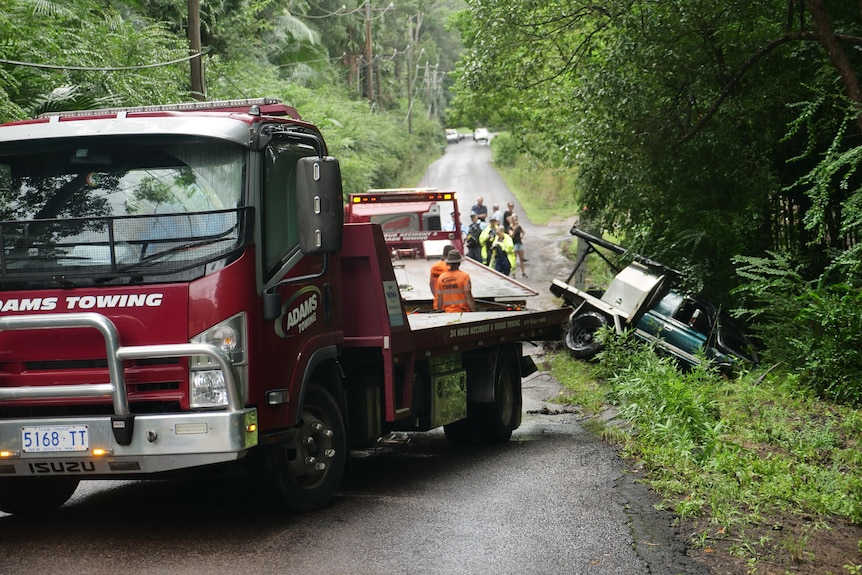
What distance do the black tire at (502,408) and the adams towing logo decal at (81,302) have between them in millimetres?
5352

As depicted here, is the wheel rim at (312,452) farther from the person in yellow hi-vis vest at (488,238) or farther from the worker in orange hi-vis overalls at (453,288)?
the person in yellow hi-vis vest at (488,238)

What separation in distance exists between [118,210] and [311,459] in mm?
2181

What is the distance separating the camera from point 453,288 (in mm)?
13062

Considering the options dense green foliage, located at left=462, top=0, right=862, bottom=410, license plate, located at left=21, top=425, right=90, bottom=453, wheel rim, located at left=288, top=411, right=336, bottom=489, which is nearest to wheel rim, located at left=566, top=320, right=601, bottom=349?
dense green foliage, located at left=462, top=0, right=862, bottom=410

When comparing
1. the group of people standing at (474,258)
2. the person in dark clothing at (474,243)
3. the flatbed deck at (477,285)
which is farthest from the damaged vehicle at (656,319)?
the person in dark clothing at (474,243)

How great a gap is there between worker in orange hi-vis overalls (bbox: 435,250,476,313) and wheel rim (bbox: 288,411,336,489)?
540 cm

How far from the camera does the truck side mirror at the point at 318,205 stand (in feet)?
22.7

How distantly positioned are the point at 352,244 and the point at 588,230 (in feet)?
47.8

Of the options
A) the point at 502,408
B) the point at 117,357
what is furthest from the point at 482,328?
the point at 117,357

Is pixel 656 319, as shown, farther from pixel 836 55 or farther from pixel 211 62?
pixel 211 62

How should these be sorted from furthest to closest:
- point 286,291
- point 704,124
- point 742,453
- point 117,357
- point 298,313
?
point 704,124, point 742,453, point 298,313, point 286,291, point 117,357

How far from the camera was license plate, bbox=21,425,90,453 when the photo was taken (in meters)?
6.48

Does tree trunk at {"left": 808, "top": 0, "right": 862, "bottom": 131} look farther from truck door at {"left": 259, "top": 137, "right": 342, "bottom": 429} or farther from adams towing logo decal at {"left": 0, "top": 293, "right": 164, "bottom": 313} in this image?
adams towing logo decal at {"left": 0, "top": 293, "right": 164, "bottom": 313}

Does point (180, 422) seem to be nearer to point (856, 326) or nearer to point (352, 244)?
point (352, 244)
